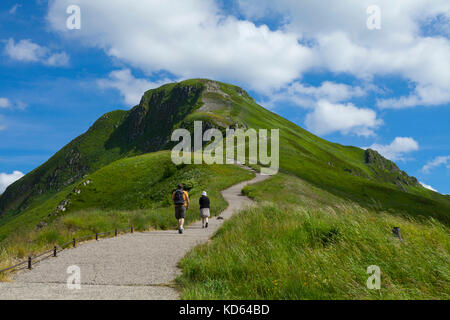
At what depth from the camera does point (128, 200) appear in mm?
51438

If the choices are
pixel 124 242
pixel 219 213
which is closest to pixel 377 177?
pixel 219 213

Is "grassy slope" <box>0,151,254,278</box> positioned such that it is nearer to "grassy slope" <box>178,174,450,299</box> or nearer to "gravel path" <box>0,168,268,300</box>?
"gravel path" <box>0,168,268,300</box>

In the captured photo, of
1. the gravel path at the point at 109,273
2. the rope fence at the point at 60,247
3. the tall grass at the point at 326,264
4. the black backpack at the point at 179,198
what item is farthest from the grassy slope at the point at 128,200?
the tall grass at the point at 326,264

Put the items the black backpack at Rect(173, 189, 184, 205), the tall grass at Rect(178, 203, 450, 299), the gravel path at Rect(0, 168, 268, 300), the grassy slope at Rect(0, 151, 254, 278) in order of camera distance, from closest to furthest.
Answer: the tall grass at Rect(178, 203, 450, 299) → the gravel path at Rect(0, 168, 268, 300) → the grassy slope at Rect(0, 151, 254, 278) → the black backpack at Rect(173, 189, 184, 205)

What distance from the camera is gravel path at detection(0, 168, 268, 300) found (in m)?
5.91

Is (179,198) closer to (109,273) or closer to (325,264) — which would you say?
(109,273)

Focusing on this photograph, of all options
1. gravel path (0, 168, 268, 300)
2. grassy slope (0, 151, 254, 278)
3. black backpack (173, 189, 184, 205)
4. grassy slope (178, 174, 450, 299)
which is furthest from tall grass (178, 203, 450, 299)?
black backpack (173, 189, 184, 205)

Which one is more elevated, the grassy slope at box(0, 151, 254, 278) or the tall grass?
the grassy slope at box(0, 151, 254, 278)

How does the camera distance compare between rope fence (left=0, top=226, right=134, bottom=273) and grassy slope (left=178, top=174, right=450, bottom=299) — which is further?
rope fence (left=0, top=226, right=134, bottom=273)

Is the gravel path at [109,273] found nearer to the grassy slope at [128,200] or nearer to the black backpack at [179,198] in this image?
the grassy slope at [128,200]

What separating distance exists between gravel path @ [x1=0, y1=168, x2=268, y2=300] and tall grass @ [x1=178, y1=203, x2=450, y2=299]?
61 cm

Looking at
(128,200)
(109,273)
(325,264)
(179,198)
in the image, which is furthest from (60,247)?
(128,200)

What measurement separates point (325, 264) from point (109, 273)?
195 inches
